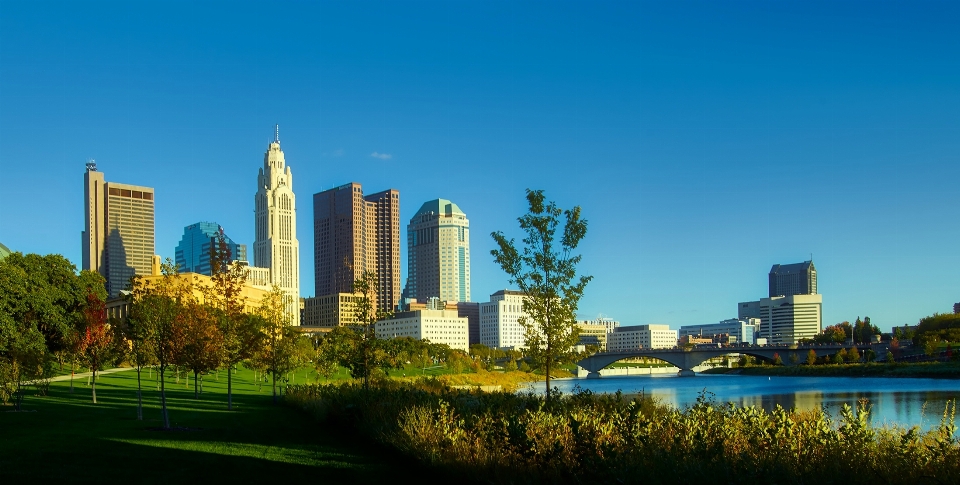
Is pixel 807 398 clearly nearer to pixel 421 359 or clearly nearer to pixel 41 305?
pixel 41 305

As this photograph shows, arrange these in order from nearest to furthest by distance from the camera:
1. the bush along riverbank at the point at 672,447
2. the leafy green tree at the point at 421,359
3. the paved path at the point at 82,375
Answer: the bush along riverbank at the point at 672,447, the paved path at the point at 82,375, the leafy green tree at the point at 421,359

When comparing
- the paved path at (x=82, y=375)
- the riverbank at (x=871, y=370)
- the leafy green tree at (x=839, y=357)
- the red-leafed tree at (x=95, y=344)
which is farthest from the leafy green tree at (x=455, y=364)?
the red-leafed tree at (x=95, y=344)

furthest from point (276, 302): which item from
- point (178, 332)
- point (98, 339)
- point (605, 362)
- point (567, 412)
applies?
point (605, 362)

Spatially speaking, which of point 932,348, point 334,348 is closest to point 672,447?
point 334,348

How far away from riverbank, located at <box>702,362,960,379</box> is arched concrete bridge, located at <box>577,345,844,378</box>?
4.07 metres

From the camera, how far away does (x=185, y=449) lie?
1992cm

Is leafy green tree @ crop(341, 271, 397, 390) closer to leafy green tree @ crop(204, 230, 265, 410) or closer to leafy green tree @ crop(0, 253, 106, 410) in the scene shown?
leafy green tree @ crop(204, 230, 265, 410)

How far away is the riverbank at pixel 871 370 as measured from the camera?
99.2 metres

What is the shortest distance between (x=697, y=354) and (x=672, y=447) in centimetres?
13946

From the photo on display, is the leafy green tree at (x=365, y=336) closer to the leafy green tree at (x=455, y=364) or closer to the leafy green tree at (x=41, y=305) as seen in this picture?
the leafy green tree at (x=41, y=305)

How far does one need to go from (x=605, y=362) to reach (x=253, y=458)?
448 feet

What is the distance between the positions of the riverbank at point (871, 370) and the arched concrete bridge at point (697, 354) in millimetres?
4075

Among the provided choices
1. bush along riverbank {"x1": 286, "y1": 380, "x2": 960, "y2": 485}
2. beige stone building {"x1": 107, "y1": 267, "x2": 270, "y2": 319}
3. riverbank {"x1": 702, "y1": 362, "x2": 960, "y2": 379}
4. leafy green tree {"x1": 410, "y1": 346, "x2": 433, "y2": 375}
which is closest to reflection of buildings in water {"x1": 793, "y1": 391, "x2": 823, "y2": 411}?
riverbank {"x1": 702, "y1": 362, "x2": 960, "y2": 379}

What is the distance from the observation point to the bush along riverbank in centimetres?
1068
